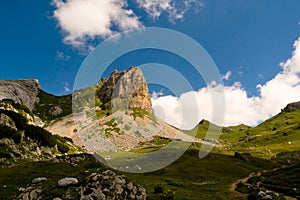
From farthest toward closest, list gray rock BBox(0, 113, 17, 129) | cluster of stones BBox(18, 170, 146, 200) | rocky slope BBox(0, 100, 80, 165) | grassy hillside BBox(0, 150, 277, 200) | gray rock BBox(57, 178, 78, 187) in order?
1. gray rock BBox(0, 113, 17, 129)
2. rocky slope BBox(0, 100, 80, 165)
3. grassy hillside BBox(0, 150, 277, 200)
4. gray rock BBox(57, 178, 78, 187)
5. cluster of stones BBox(18, 170, 146, 200)

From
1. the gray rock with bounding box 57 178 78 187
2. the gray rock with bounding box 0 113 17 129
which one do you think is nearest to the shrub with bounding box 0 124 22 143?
the gray rock with bounding box 0 113 17 129

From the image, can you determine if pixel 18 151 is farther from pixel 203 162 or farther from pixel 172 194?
pixel 172 194

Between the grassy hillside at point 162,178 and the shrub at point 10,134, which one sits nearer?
the grassy hillside at point 162,178

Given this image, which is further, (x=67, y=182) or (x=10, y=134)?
(x=10, y=134)

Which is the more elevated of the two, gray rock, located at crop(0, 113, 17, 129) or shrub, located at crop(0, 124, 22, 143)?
gray rock, located at crop(0, 113, 17, 129)

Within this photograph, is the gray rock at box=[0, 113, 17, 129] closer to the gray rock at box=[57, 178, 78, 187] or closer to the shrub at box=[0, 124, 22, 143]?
the shrub at box=[0, 124, 22, 143]

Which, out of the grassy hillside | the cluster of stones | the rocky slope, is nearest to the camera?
the cluster of stones

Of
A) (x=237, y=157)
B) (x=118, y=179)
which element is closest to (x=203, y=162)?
(x=237, y=157)

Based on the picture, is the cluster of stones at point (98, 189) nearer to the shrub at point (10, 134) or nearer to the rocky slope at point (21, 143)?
the rocky slope at point (21, 143)

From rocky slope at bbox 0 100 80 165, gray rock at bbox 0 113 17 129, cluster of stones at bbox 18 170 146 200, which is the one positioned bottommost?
cluster of stones at bbox 18 170 146 200

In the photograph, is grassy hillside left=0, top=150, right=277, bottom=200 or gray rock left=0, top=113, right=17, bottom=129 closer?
grassy hillside left=0, top=150, right=277, bottom=200

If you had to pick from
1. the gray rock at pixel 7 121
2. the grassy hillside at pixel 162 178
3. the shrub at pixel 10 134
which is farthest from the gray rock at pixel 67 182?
the gray rock at pixel 7 121

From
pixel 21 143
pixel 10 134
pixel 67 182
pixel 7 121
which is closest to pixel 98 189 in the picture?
pixel 67 182

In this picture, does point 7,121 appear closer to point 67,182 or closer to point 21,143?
point 21,143
